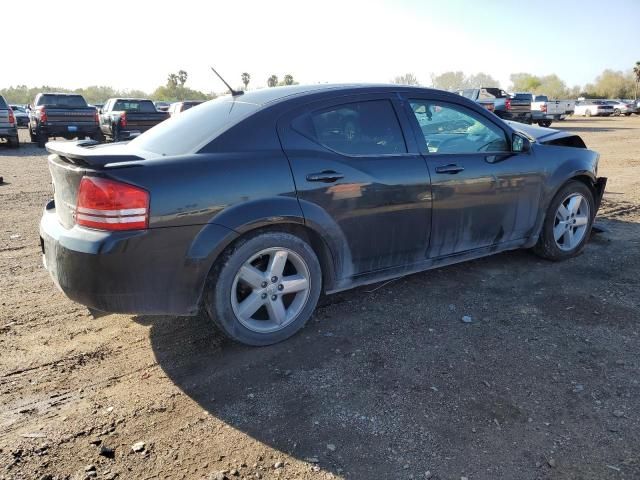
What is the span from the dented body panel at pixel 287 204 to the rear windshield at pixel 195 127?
71 mm

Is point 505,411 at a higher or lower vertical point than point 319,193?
lower

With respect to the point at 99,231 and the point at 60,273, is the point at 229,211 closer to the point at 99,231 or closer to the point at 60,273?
the point at 99,231

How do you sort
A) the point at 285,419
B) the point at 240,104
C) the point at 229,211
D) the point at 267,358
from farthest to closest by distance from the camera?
the point at 240,104
the point at 267,358
the point at 229,211
the point at 285,419

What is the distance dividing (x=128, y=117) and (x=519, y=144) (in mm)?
14352

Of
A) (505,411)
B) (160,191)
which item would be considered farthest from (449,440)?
(160,191)

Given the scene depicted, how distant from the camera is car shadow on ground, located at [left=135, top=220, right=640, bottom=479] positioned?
2406mm

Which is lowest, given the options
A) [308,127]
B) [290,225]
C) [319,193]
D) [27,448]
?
[27,448]

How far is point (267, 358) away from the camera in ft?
10.7

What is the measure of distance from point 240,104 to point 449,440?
260 centimetres

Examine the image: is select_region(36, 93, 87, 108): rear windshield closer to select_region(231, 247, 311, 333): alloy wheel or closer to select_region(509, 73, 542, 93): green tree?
select_region(231, 247, 311, 333): alloy wheel

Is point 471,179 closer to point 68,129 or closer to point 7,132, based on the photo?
point 68,129

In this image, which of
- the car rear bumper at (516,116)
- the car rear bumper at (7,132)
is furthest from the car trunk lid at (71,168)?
the car rear bumper at (516,116)

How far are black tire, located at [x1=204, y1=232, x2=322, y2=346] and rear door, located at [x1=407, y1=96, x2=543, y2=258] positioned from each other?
3.76 ft

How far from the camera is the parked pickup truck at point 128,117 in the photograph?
1605 cm
